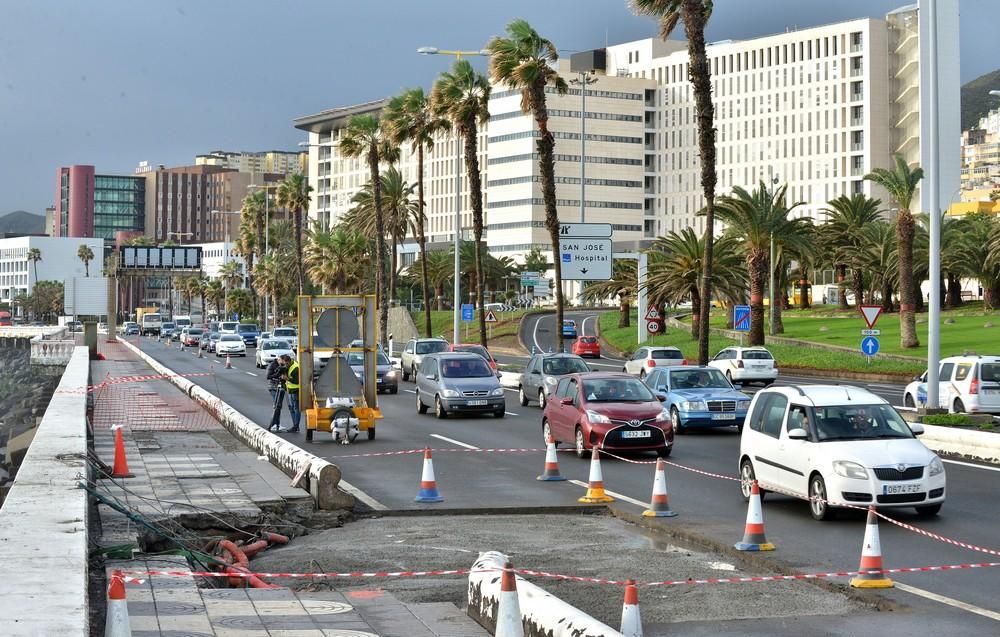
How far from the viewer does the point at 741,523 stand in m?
15.5

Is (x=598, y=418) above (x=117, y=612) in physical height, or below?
below

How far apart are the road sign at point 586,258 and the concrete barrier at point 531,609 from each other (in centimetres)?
5047

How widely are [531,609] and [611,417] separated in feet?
47.2

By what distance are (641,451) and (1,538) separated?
15466 millimetres

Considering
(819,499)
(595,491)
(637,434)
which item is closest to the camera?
(819,499)

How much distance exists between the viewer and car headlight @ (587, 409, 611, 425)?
75.5 ft

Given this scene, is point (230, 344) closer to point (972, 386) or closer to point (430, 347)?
point (430, 347)

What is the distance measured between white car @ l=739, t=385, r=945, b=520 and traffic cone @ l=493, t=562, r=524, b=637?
8260 millimetres

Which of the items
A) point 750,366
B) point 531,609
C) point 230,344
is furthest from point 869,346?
point 230,344

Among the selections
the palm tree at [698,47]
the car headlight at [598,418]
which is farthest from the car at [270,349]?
the car headlight at [598,418]

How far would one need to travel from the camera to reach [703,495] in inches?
715

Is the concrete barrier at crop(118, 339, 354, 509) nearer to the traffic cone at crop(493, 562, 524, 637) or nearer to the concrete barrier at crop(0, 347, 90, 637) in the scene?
the concrete barrier at crop(0, 347, 90, 637)

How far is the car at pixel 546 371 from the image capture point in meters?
37.1

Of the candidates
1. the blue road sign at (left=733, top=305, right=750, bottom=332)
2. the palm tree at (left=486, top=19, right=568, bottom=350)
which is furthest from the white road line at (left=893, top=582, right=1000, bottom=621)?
the palm tree at (left=486, top=19, right=568, bottom=350)
